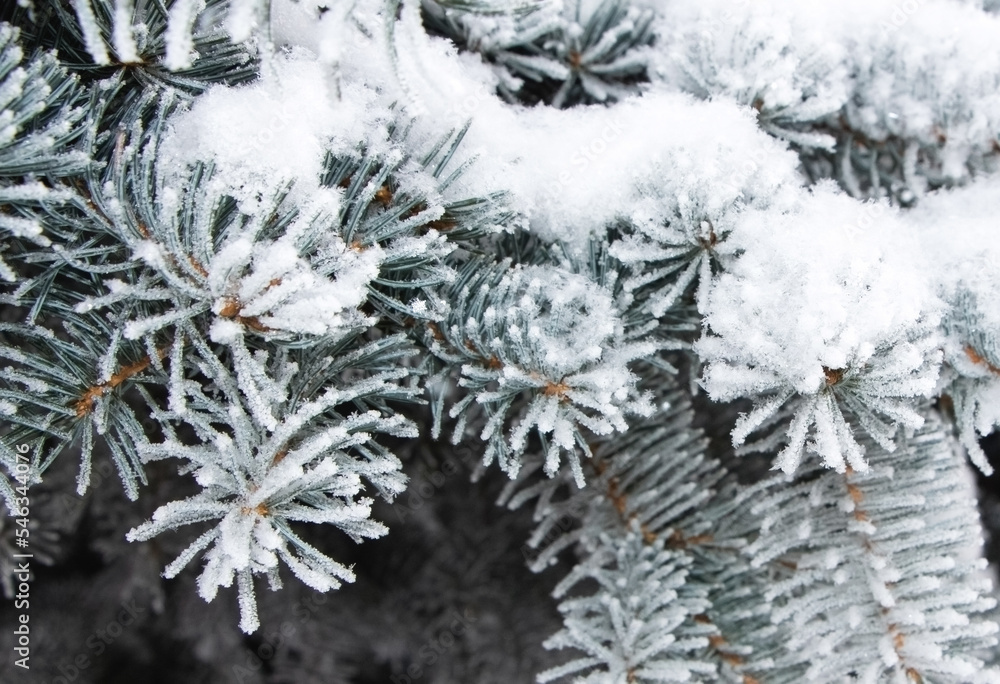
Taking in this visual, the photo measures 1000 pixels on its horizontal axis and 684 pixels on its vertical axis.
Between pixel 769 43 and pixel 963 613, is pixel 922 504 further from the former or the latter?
pixel 769 43

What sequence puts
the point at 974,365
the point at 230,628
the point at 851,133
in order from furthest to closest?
the point at 230,628
the point at 851,133
the point at 974,365

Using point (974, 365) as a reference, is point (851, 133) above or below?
above

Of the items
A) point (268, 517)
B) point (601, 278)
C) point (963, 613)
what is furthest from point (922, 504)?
point (268, 517)

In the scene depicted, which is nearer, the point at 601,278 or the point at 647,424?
the point at 601,278

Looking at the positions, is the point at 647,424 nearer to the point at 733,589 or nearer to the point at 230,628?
the point at 733,589

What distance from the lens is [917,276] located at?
59 cm

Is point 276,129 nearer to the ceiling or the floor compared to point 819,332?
nearer to the ceiling

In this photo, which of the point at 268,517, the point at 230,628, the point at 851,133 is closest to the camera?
the point at 268,517

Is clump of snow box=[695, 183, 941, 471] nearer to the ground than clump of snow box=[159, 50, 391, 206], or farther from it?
nearer to the ground

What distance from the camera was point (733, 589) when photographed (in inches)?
28.2

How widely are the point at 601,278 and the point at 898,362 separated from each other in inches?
9.1

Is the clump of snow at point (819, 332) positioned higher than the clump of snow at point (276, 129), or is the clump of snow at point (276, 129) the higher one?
the clump of snow at point (276, 129)

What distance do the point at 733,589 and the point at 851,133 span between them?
47 cm

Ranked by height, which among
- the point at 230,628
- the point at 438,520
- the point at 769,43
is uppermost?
the point at 769,43
